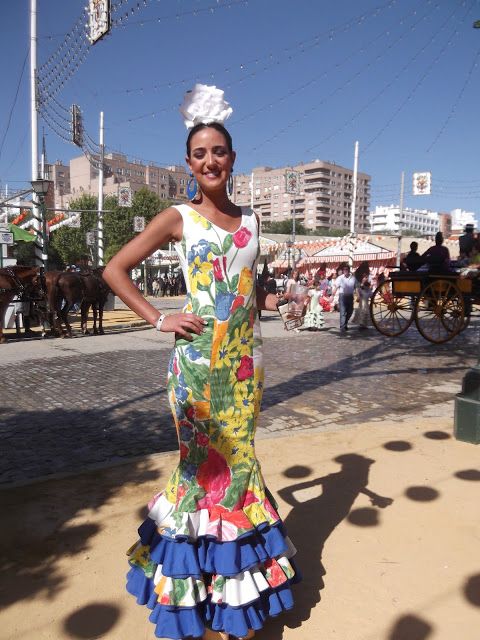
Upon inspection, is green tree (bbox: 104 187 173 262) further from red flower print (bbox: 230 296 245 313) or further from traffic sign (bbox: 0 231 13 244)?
red flower print (bbox: 230 296 245 313)

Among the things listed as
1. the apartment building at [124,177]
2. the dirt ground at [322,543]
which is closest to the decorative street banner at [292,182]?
the dirt ground at [322,543]

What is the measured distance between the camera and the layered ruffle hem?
192 cm

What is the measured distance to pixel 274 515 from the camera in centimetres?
212

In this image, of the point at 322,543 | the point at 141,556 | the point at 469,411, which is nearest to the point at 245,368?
the point at 141,556

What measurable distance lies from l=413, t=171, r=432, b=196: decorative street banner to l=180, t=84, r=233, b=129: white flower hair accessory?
32.9 m

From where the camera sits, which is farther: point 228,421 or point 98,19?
point 98,19

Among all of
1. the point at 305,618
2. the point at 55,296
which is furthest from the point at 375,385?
the point at 55,296

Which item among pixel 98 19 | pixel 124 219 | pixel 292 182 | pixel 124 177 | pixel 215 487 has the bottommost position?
pixel 215 487

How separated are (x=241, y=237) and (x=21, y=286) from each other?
11362mm

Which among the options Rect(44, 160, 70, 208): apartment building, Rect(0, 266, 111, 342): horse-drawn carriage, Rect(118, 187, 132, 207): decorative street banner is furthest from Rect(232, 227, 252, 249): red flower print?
Rect(44, 160, 70, 208): apartment building

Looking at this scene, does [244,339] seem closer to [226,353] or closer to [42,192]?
[226,353]

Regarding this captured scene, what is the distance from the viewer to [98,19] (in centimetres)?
1142

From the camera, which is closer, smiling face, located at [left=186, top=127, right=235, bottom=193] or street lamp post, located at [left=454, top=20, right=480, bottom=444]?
smiling face, located at [left=186, top=127, right=235, bottom=193]

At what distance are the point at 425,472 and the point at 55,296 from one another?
10804 mm
